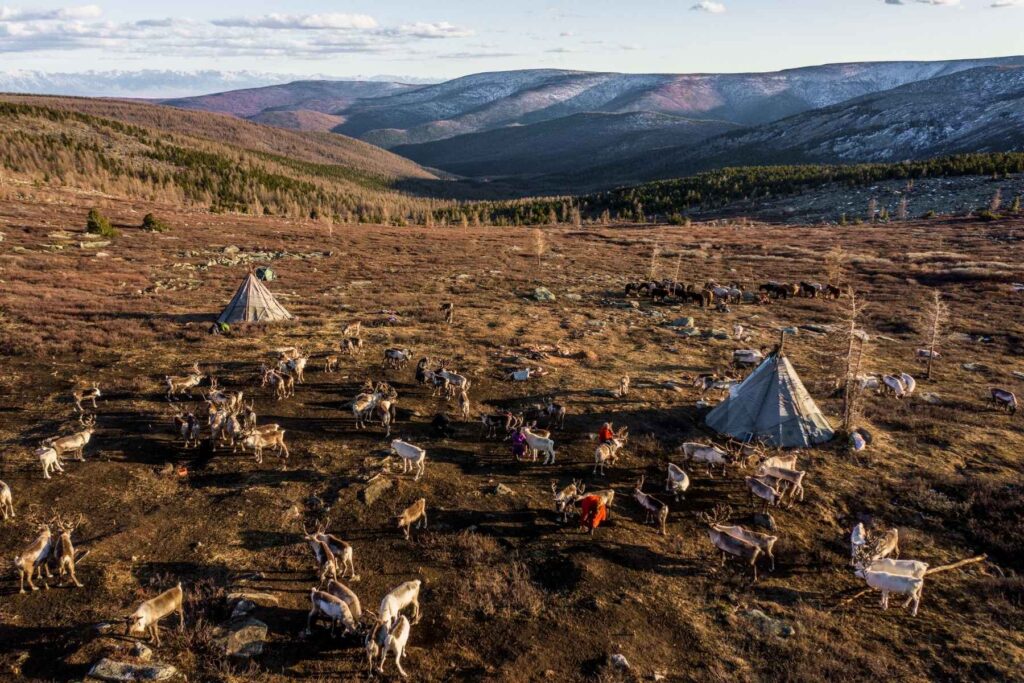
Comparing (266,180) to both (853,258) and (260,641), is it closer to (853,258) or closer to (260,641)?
(853,258)

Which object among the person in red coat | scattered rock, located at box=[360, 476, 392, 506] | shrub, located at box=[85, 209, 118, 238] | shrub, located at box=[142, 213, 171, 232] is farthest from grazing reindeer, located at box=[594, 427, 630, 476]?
shrub, located at box=[142, 213, 171, 232]

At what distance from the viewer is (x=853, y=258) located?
2334 inches

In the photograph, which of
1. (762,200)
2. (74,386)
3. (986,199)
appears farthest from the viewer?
(762,200)

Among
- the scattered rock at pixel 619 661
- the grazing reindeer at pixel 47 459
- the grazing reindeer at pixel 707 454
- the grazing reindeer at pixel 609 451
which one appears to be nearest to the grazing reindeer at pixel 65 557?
the grazing reindeer at pixel 47 459

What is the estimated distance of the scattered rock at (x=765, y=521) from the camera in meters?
15.2

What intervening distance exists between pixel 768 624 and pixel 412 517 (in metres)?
8.45

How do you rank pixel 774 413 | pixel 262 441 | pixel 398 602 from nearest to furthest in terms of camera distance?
1. pixel 398 602
2. pixel 262 441
3. pixel 774 413

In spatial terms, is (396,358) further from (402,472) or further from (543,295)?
(543,295)

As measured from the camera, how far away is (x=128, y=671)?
33.2ft

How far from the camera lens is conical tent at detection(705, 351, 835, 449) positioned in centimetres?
2009

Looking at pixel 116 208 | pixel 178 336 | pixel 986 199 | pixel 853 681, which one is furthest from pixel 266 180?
pixel 853 681

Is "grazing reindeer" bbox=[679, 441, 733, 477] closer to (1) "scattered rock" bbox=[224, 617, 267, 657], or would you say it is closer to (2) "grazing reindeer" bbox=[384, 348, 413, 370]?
(1) "scattered rock" bbox=[224, 617, 267, 657]

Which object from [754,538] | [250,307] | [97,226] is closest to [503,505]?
[754,538]

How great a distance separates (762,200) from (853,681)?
407ft
